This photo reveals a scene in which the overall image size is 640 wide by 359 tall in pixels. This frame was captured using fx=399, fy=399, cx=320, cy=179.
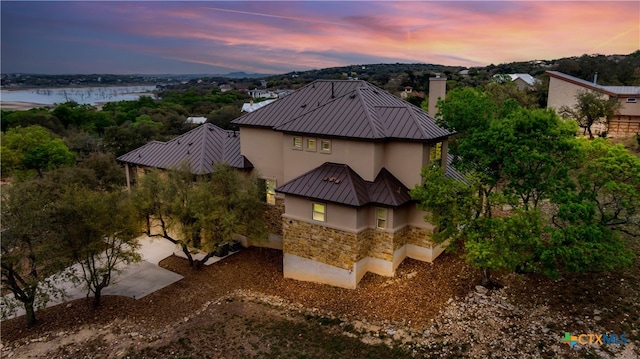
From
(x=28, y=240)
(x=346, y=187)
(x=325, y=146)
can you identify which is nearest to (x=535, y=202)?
(x=346, y=187)

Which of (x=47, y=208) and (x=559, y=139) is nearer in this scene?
(x=559, y=139)

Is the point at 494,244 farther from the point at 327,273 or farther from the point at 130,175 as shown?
the point at 130,175

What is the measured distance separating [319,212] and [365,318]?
5518 millimetres

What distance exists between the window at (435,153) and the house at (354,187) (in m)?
0.05

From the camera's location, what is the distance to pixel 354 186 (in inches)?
750

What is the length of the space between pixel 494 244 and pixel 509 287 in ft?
11.8

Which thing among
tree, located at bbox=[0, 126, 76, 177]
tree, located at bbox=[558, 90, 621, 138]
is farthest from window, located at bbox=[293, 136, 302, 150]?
tree, located at bbox=[0, 126, 76, 177]

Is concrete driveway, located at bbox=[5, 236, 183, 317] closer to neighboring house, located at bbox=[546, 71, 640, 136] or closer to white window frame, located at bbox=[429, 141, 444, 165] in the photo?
white window frame, located at bbox=[429, 141, 444, 165]

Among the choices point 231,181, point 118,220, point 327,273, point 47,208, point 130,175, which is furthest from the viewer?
point 130,175

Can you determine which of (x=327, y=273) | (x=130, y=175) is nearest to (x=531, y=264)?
(x=327, y=273)

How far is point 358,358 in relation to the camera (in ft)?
47.0

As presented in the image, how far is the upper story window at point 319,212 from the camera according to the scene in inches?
768

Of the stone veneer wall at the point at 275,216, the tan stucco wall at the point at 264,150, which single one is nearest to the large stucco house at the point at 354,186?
the tan stucco wall at the point at 264,150

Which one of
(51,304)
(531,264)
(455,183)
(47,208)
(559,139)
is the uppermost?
(559,139)
